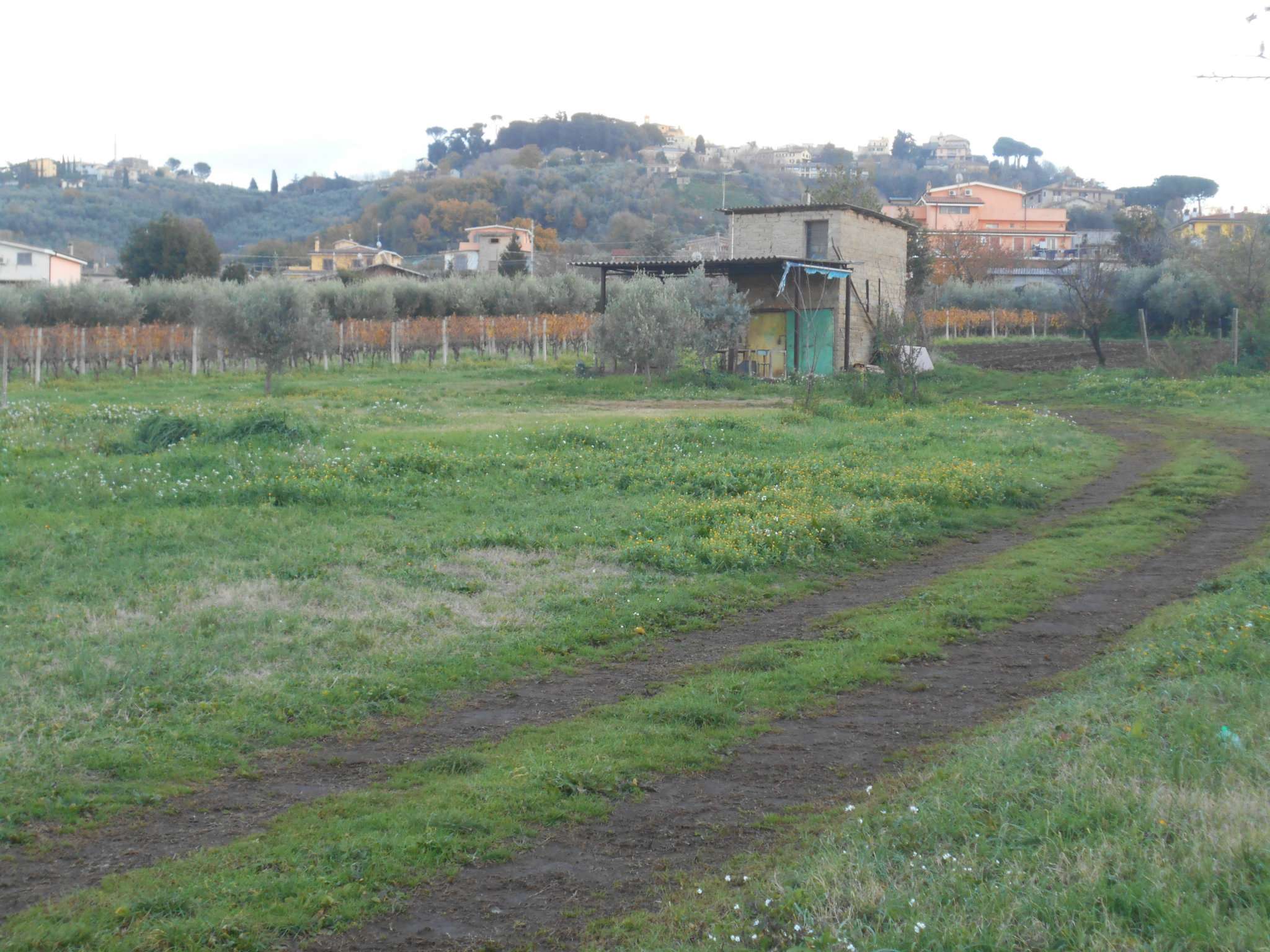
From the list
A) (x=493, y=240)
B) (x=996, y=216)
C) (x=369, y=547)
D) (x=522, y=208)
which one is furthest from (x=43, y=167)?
(x=369, y=547)

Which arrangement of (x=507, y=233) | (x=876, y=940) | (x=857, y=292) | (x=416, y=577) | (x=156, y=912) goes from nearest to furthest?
1. (x=876, y=940)
2. (x=156, y=912)
3. (x=416, y=577)
4. (x=857, y=292)
5. (x=507, y=233)

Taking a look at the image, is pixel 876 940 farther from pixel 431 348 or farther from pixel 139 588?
pixel 431 348

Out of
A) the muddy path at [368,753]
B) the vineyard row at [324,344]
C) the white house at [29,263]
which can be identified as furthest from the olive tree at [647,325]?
the white house at [29,263]

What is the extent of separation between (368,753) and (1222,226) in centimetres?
7794


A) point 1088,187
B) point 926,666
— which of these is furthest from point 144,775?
point 1088,187

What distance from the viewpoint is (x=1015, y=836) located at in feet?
15.1

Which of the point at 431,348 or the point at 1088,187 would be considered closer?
the point at 431,348

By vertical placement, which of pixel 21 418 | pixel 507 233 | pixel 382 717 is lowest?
pixel 382 717

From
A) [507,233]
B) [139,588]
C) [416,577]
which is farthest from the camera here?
[507,233]

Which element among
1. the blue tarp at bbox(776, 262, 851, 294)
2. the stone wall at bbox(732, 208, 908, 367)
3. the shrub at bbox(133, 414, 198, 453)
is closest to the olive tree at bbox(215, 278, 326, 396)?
the shrub at bbox(133, 414, 198, 453)

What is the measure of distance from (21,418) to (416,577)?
11790 millimetres

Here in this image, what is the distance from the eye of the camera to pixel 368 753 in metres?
6.61

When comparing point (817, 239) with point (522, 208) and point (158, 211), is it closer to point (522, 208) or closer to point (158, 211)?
point (522, 208)

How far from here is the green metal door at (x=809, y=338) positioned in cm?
3619
